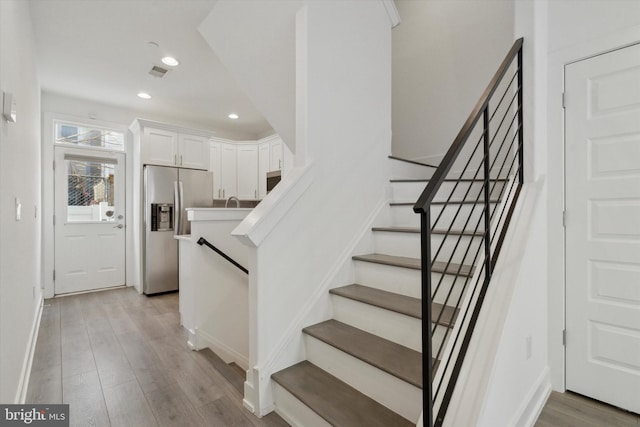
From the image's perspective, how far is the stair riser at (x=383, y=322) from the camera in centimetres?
163

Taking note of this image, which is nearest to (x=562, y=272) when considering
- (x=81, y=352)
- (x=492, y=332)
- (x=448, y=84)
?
(x=492, y=332)

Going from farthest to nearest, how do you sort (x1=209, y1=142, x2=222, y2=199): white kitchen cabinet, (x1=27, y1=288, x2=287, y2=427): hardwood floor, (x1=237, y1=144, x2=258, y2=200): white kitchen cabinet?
(x1=237, y1=144, x2=258, y2=200): white kitchen cabinet < (x1=209, y1=142, x2=222, y2=199): white kitchen cabinet < (x1=27, y1=288, x2=287, y2=427): hardwood floor

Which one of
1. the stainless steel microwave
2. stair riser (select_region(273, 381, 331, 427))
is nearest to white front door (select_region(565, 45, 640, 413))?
stair riser (select_region(273, 381, 331, 427))

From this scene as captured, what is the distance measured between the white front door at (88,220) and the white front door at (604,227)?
5.48 metres

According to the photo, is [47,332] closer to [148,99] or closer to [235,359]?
[235,359]

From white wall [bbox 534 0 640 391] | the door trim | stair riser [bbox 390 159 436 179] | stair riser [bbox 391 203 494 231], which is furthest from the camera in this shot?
the door trim

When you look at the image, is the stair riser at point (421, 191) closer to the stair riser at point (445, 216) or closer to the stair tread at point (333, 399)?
the stair riser at point (445, 216)

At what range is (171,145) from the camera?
4785mm

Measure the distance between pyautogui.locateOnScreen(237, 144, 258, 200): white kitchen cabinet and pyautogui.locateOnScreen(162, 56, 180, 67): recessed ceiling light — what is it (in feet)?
7.92

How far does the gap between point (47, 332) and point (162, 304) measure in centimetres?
115

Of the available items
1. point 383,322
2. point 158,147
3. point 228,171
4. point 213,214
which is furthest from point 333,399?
point 228,171

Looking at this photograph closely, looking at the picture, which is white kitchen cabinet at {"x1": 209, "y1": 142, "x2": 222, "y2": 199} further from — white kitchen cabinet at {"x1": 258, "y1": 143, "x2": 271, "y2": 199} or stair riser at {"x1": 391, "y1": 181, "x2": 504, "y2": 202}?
stair riser at {"x1": 391, "y1": 181, "x2": 504, "y2": 202}

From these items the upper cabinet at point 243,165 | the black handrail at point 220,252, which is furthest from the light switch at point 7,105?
the upper cabinet at point 243,165

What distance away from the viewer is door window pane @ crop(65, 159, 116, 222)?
4.41 meters
